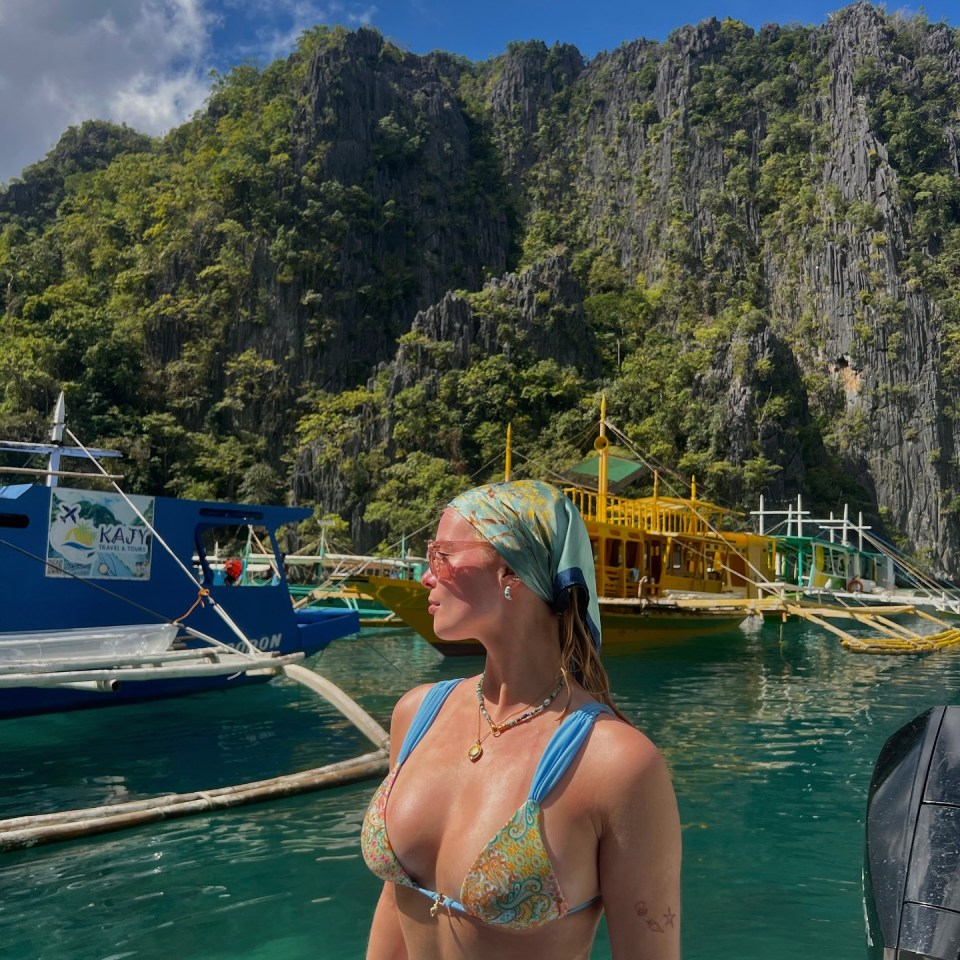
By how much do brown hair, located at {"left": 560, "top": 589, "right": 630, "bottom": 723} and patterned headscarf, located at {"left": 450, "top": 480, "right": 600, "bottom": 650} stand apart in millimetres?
18

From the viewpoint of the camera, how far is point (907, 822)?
247 cm

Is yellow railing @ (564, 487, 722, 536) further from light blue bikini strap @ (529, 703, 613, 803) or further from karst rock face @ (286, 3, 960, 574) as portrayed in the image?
light blue bikini strap @ (529, 703, 613, 803)

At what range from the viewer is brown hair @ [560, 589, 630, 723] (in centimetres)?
169

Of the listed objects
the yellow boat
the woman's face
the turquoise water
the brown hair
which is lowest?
the turquoise water

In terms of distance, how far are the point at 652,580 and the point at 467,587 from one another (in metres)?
23.9

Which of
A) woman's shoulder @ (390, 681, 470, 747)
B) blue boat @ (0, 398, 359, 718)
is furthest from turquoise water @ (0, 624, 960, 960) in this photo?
woman's shoulder @ (390, 681, 470, 747)

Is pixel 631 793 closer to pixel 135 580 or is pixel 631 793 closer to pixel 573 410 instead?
pixel 135 580

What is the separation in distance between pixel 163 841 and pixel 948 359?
196 ft

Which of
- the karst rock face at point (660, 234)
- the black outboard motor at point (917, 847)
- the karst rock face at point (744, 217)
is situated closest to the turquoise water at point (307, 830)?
the black outboard motor at point (917, 847)

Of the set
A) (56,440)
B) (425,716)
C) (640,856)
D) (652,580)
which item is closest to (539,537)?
(425,716)

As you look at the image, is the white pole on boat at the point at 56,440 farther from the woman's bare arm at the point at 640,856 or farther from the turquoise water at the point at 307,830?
the woman's bare arm at the point at 640,856

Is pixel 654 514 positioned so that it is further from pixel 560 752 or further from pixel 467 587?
pixel 560 752

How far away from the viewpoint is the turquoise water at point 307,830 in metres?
5.37

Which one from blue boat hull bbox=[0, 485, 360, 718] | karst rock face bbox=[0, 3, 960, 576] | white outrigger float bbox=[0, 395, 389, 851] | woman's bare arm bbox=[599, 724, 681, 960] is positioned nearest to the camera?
woman's bare arm bbox=[599, 724, 681, 960]
